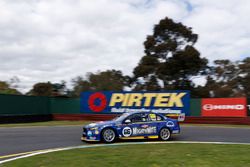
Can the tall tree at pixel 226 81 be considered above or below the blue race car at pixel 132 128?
above

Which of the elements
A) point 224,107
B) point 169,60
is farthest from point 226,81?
point 224,107

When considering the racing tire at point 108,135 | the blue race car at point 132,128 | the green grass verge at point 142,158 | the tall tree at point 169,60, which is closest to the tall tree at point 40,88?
the tall tree at point 169,60

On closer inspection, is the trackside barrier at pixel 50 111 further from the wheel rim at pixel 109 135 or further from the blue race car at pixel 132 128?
the wheel rim at pixel 109 135

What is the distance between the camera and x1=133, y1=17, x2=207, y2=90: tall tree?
1891 inches

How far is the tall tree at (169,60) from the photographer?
48031 mm

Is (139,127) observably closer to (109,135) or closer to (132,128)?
(132,128)

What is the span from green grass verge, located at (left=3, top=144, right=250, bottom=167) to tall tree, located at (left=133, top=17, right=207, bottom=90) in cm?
3683

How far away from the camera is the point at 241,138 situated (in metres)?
16.6

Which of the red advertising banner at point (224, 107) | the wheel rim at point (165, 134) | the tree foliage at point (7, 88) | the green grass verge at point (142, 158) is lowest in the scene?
the green grass verge at point (142, 158)

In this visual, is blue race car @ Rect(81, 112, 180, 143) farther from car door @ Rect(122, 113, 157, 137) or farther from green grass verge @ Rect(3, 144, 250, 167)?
green grass verge @ Rect(3, 144, 250, 167)

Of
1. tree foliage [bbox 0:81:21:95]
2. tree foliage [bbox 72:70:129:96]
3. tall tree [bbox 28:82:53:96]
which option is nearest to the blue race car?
tree foliage [bbox 72:70:129:96]

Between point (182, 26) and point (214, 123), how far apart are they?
24670mm

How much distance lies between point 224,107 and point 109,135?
15.3 m

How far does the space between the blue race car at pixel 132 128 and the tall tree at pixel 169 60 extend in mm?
32508
